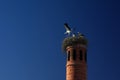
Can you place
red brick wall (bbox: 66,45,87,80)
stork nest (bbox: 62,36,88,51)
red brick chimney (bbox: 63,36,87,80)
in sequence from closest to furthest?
red brick wall (bbox: 66,45,87,80) → red brick chimney (bbox: 63,36,87,80) → stork nest (bbox: 62,36,88,51)

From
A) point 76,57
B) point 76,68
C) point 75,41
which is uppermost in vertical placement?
point 75,41

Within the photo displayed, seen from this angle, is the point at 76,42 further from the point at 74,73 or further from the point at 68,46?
the point at 74,73

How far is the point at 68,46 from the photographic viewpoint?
3173 cm

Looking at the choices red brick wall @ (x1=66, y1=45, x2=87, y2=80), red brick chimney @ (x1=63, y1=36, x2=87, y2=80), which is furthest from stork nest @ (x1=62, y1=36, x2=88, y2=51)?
red brick wall @ (x1=66, y1=45, x2=87, y2=80)

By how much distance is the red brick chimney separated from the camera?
3012cm

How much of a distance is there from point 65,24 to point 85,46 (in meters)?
3.72

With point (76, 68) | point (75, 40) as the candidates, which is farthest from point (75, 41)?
point (76, 68)

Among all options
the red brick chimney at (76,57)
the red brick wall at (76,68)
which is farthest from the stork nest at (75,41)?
the red brick wall at (76,68)

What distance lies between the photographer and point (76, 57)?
101ft

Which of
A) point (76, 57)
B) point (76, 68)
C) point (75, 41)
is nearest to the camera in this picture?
point (76, 68)

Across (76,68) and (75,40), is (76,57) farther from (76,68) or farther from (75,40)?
(75,40)

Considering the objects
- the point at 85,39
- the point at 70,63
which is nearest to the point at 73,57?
the point at 70,63

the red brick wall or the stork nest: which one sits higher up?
the stork nest

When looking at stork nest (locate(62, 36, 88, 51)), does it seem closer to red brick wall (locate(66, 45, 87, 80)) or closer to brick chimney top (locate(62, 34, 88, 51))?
brick chimney top (locate(62, 34, 88, 51))
